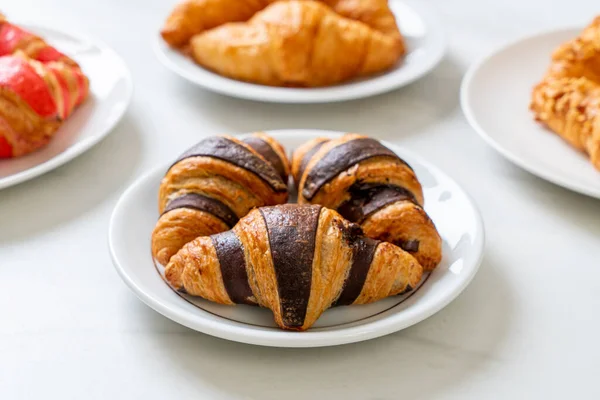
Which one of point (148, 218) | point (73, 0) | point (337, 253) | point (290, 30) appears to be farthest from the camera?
point (73, 0)

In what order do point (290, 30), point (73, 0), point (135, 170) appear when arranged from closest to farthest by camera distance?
point (135, 170), point (290, 30), point (73, 0)

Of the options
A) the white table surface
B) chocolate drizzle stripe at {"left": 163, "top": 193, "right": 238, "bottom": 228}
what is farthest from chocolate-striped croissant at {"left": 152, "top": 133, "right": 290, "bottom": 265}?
the white table surface

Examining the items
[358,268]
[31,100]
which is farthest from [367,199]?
[31,100]

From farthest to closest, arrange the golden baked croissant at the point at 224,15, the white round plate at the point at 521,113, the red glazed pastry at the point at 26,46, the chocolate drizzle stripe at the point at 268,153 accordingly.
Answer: the golden baked croissant at the point at 224,15 < the red glazed pastry at the point at 26,46 < the white round plate at the point at 521,113 < the chocolate drizzle stripe at the point at 268,153

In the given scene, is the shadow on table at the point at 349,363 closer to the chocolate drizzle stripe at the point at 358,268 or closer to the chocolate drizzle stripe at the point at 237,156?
the chocolate drizzle stripe at the point at 358,268

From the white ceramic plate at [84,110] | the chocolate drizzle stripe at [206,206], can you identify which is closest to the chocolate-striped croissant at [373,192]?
the chocolate drizzle stripe at [206,206]

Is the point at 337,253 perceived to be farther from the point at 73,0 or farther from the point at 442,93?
the point at 73,0

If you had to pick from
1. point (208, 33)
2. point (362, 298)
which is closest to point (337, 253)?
point (362, 298)
